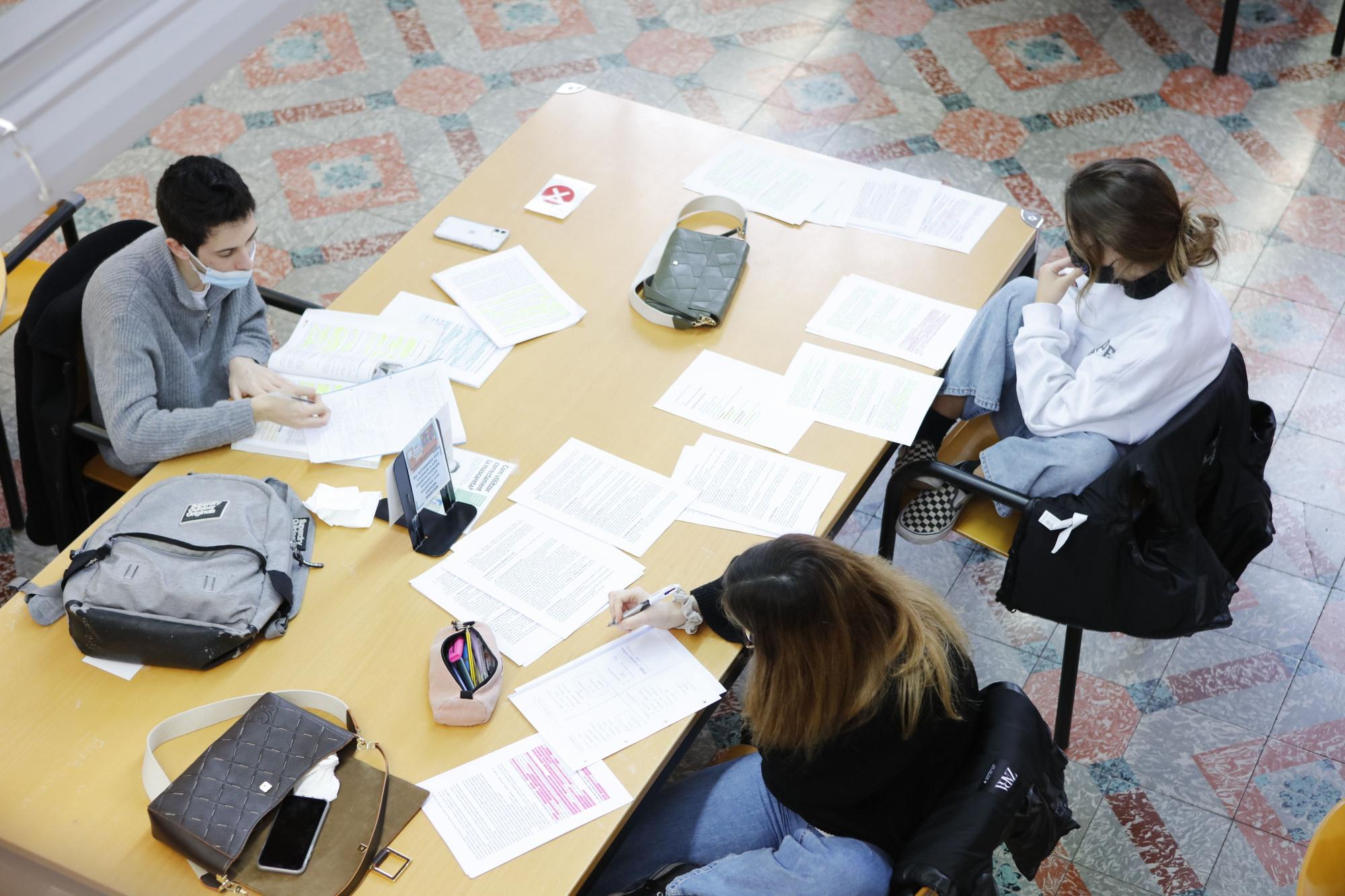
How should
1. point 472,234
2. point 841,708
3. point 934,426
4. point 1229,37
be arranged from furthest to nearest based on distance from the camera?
point 1229,37, point 472,234, point 934,426, point 841,708

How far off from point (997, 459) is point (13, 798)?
1.75 m

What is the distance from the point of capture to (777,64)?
455 centimetres

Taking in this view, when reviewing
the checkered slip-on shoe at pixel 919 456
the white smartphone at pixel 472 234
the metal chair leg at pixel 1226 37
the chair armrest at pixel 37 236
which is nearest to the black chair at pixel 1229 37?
the metal chair leg at pixel 1226 37

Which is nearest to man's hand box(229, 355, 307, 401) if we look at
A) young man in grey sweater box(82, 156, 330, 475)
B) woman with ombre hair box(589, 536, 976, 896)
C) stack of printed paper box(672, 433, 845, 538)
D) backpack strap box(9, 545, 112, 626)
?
young man in grey sweater box(82, 156, 330, 475)

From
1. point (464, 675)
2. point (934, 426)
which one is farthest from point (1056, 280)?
point (464, 675)

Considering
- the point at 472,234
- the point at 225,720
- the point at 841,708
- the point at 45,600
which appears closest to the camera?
the point at 841,708

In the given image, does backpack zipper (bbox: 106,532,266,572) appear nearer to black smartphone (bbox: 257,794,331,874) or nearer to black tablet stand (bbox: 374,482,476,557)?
black tablet stand (bbox: 374,482,476,557)

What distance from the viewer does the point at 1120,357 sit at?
222 cm

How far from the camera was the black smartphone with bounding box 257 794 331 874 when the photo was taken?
1.68 metres

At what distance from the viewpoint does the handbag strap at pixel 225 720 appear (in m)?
1.74

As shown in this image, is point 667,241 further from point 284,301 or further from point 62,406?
point 62,406

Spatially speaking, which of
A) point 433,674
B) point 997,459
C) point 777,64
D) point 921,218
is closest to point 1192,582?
point 997,459

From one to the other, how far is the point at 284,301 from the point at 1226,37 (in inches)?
139

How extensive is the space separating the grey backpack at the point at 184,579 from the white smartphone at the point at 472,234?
2.82 feet
